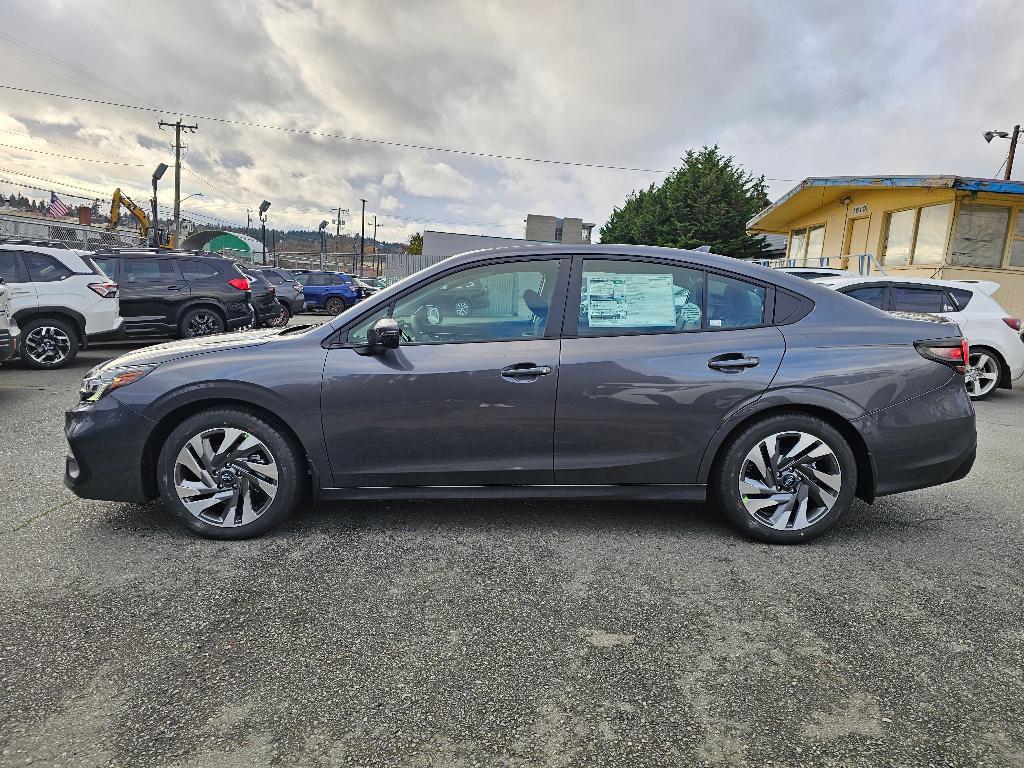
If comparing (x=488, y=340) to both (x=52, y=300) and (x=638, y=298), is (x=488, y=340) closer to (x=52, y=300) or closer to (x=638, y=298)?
(x=638, y=298)

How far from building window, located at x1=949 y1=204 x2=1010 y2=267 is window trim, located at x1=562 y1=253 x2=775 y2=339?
13.8m

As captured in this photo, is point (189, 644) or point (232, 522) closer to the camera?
point (189, 644)

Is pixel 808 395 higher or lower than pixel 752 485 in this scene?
higher

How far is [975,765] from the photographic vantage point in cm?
186

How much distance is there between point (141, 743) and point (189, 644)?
523 mm

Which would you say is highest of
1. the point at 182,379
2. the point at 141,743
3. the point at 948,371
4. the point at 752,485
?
the point at 948,371

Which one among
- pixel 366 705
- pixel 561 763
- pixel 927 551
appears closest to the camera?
pixel 561 763

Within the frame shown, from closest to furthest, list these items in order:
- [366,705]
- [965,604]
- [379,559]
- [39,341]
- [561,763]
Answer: [561,763] < [366,705] < [965,604] < [379,559] < [39,341]

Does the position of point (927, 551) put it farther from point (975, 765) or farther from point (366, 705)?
point (366, 705)

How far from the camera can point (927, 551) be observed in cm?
335

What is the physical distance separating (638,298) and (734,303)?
521 mm

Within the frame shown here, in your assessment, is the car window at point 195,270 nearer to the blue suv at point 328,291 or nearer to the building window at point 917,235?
the blue suv at point 328,291

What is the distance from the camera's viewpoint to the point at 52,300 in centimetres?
896

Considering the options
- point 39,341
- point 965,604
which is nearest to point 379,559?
point 965,604
